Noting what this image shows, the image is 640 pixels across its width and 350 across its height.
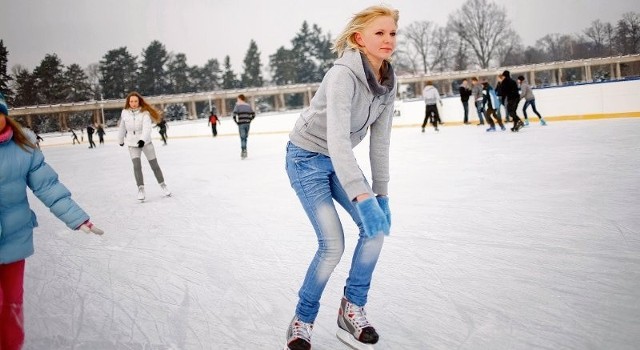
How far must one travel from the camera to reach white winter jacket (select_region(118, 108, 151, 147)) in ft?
18.2

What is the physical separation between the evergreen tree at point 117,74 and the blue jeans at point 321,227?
68583 millimetres

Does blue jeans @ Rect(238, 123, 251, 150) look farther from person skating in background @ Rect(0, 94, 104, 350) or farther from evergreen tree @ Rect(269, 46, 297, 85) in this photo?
evergreen tree @ Rect(269, 46, 297, 85)

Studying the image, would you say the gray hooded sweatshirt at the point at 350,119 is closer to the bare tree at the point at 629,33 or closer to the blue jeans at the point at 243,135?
the blue jeans at the point at 243,135

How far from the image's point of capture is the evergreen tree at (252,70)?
250 feet

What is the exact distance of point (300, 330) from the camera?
5.85 feet

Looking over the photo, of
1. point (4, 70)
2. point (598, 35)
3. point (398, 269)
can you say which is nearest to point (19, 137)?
point (398, 269)

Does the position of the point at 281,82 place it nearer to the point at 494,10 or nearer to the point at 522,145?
the point at 494,10

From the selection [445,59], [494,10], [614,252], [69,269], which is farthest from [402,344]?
[445,59]

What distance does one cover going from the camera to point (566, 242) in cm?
283

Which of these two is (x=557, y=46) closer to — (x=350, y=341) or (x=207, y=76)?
(x=207, y=76)

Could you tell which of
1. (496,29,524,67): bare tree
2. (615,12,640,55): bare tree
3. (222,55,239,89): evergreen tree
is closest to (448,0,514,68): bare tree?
(496,29,524,67): bare tree

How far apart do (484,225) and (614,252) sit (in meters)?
0.91

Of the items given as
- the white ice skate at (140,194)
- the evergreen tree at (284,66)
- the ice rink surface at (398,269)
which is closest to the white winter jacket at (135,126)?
the white ice skate at (140,194)

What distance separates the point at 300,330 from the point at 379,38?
1.17m
